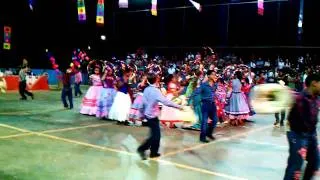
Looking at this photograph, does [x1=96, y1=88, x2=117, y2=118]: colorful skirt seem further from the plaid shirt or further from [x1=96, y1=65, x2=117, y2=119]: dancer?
the plaid shirt

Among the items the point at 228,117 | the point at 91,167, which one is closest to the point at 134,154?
the point at 91,167

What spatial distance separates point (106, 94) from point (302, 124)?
9.13 metres

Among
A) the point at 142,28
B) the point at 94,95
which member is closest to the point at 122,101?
the point at 94,95

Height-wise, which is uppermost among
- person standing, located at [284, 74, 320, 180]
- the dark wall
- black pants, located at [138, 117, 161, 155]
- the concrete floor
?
the dark wall

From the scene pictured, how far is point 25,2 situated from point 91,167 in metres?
26.4

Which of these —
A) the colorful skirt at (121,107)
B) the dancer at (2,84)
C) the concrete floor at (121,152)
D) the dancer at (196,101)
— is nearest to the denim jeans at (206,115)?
the concrete floor at (121,152)

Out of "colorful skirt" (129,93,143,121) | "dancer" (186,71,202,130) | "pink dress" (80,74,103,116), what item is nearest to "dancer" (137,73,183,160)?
"dancer" (186,71,202,130)

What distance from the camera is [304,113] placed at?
537 cm

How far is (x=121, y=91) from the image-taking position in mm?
12961

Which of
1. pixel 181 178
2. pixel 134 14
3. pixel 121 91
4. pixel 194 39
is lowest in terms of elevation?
pixel 181 178

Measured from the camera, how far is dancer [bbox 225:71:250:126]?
43.7ft

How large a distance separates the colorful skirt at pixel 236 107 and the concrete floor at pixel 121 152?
55cm

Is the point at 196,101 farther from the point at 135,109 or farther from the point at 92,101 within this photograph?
the point at 92,101

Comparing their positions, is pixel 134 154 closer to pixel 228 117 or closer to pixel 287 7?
pixel 228 117
